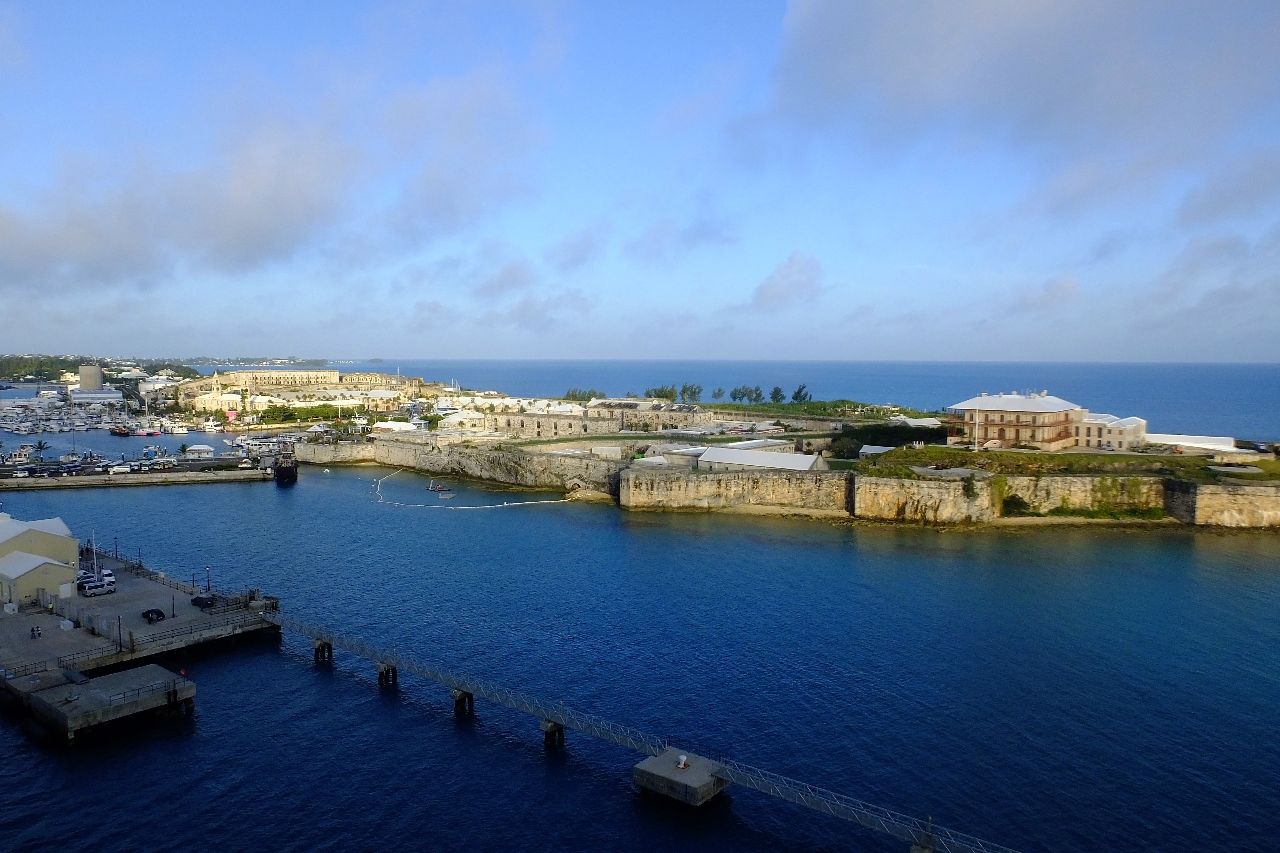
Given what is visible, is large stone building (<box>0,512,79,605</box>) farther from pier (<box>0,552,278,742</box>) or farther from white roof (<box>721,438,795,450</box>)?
white roof (<box>721,438,795,450</box>)

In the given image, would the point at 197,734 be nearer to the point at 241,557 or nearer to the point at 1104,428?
the point at 241,557

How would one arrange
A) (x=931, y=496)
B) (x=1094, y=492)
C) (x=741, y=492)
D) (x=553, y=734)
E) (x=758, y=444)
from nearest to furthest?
(x=553, y=734), (x=931, y=496), (x=1094, y=492), (x=741, y=492), (x=758, y=444)

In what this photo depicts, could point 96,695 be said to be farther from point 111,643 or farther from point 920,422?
point 920,422

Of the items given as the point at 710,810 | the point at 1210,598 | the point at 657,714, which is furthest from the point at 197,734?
the point at 1210,598

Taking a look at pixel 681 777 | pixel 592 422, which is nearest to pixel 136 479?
pixel 592 422

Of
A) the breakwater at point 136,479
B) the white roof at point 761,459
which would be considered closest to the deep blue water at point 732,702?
the white roof at point 761,459

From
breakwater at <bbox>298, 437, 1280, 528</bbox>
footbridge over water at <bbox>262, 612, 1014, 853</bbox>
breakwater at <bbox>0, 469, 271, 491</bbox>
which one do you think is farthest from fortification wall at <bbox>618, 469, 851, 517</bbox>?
breakwater at <bbox>0, 469, 271, 491</bbox>

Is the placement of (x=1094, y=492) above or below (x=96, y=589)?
Result: above
